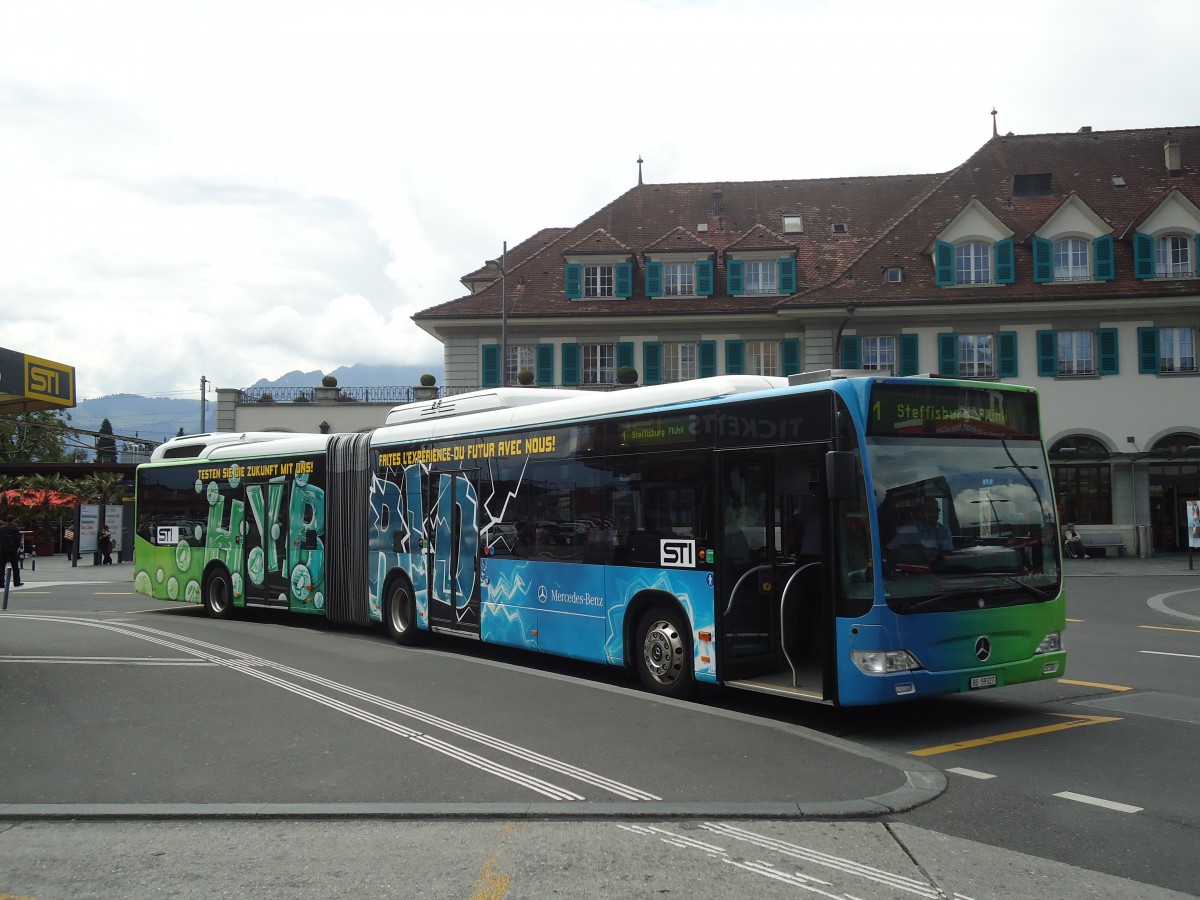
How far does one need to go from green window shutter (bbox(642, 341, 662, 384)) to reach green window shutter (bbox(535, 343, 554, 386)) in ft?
11.6

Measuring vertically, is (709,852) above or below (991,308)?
below

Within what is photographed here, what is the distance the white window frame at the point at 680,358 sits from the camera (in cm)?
4131

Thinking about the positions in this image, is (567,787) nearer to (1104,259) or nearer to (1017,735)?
(1017,735)

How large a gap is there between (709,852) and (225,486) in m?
15.7

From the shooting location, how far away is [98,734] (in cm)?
909

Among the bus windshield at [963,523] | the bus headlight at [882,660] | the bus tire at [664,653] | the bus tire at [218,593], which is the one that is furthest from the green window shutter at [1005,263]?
the bus headlight at [882,660]

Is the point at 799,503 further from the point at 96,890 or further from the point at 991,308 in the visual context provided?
the point at 991,308

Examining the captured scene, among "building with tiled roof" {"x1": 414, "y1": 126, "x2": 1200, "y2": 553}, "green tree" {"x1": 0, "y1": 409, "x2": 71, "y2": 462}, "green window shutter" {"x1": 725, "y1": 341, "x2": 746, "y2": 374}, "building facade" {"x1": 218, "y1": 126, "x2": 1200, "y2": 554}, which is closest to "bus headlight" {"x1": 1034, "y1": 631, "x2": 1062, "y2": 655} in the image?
"building facade" {"x1": 218, "y1": 126, "x2": 1200, "y2": 554}

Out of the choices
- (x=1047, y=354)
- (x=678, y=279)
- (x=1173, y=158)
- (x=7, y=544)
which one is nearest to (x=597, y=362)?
(x=678, y=279)

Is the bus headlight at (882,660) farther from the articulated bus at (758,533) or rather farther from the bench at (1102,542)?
the bench at (1102,542)

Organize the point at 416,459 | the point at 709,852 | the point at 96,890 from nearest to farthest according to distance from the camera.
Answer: the point at 96,890 → the point at 709,852 → the point at 416,459

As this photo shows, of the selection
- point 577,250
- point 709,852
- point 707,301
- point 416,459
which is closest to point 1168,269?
point 707,301

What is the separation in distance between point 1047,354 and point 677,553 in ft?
104

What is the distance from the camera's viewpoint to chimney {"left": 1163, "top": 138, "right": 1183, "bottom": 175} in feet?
135
